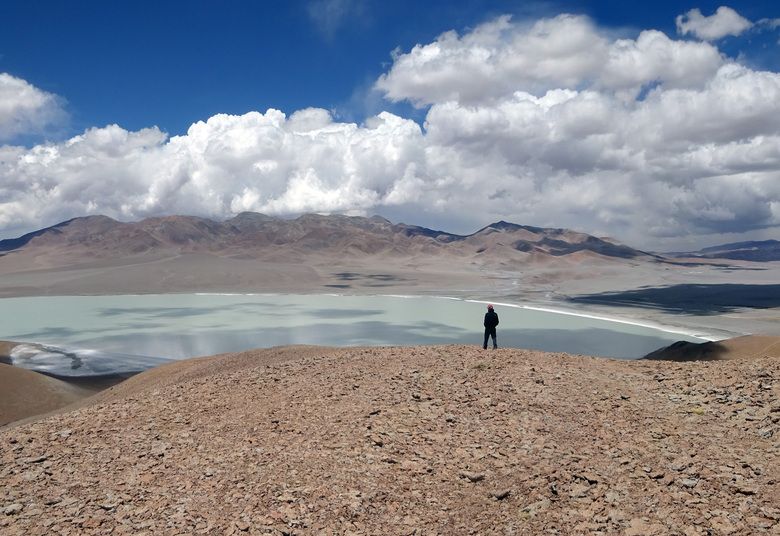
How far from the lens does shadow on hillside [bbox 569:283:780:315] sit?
66750mm

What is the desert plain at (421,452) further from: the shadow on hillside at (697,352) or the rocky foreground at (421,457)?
the shadow on hillside at (697,352)

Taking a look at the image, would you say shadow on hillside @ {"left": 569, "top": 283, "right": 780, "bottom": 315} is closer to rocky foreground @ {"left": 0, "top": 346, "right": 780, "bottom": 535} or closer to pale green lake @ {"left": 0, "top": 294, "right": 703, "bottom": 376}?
pale green lake @ {"left": 0, "top": 294, "right": 703, "bottom": 376}

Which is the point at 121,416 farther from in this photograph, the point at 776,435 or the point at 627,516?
the point at 776,435

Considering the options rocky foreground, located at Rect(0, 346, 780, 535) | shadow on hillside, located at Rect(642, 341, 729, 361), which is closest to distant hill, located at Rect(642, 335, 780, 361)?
shadow on hillside, located at Rect(642, 341, 729, 361)

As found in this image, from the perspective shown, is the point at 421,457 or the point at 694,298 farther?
the point at 694,298

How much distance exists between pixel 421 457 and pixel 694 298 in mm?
80582

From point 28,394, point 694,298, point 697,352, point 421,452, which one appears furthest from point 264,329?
point 694,298

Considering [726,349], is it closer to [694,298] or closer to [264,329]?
[264,329]

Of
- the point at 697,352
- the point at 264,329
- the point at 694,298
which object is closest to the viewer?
the point at 697,352

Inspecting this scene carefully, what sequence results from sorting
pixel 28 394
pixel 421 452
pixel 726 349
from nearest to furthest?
pixel 421 452 → pixel 28 394 → pixel 726 349

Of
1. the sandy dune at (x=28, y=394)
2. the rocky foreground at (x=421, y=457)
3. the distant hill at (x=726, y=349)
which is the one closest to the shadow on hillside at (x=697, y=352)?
the distant hill at (x=726, y=349)

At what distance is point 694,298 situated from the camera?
77.6 metres

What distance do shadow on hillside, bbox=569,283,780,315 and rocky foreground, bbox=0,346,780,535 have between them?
193ft

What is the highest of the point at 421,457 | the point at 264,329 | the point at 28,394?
the point at 421,457
